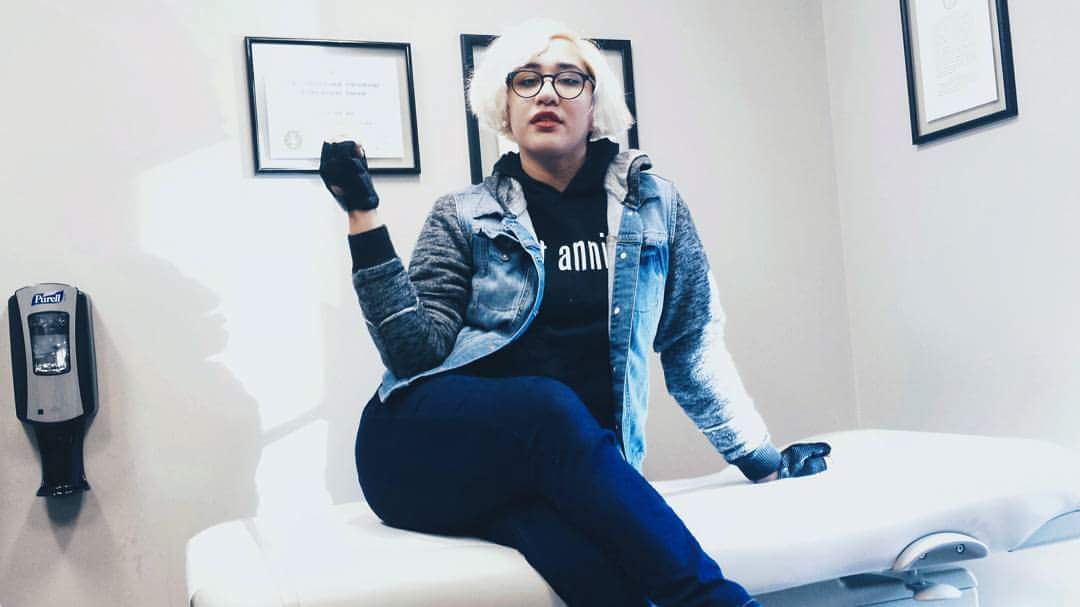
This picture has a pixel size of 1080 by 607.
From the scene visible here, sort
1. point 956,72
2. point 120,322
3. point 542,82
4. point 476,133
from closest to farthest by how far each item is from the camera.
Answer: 1. point 542,82
2. point 120,322
3. point 956,72
4. point 476,133

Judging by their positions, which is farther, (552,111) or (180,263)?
(180,263)

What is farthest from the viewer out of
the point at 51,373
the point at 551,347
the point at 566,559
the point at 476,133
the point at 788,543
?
the point at 476,133

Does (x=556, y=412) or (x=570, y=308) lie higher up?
(x=570, y=308)

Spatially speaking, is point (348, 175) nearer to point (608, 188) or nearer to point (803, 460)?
point (608, 188)

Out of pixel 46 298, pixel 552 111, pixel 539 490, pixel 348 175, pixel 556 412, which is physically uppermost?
pixel 552 111

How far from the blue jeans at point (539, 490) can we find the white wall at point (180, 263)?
0.88 meters

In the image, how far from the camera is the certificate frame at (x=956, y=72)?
2.09 meters

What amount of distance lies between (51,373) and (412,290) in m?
0.98

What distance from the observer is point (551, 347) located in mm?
1563

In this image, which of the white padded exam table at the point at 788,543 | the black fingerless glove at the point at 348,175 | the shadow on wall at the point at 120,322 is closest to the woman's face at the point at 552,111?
the black fingerless glove at the point at 348,175

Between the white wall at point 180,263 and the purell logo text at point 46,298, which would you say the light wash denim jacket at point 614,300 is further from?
the purell logo text at point 46,298

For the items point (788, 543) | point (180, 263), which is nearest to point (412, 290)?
point (788, 543)

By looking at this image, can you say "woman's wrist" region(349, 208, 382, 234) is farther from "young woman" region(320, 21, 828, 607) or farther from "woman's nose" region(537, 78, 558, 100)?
"woman's nose" region(537, 78, 558, 100)

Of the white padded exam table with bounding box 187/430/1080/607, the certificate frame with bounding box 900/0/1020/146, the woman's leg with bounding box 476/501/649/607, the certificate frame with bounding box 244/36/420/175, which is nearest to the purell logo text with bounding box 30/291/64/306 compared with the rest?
the certificate frame with bounding box 244/36/420/175
